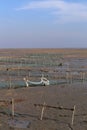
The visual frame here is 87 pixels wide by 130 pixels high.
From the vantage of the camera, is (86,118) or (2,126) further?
(86,118)

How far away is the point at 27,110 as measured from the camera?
2069 cm

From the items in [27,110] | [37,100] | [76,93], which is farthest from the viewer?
[76,93]

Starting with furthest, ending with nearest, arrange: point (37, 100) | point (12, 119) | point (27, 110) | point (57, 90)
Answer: point (57, 90) → point (37, 100) → point (27, 110) → point (12, 119)

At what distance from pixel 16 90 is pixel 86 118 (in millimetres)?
11670

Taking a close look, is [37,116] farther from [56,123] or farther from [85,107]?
[85,107]

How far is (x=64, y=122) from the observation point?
58.0 ft

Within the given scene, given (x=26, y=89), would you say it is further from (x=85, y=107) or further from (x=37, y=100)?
(x=85, y=107)

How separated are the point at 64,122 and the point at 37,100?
7.03 metres

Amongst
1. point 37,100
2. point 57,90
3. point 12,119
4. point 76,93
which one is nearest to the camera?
point 12,119

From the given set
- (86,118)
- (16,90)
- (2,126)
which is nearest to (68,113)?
(86,118)

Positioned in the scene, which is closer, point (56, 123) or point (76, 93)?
point (56, 123)

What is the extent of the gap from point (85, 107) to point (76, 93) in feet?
18.5

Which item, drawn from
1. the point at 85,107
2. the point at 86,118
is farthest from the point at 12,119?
the point at 85,107

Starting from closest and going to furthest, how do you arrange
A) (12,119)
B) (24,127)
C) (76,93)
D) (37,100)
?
(24,127), (12,119), (37,100), (76,93)
